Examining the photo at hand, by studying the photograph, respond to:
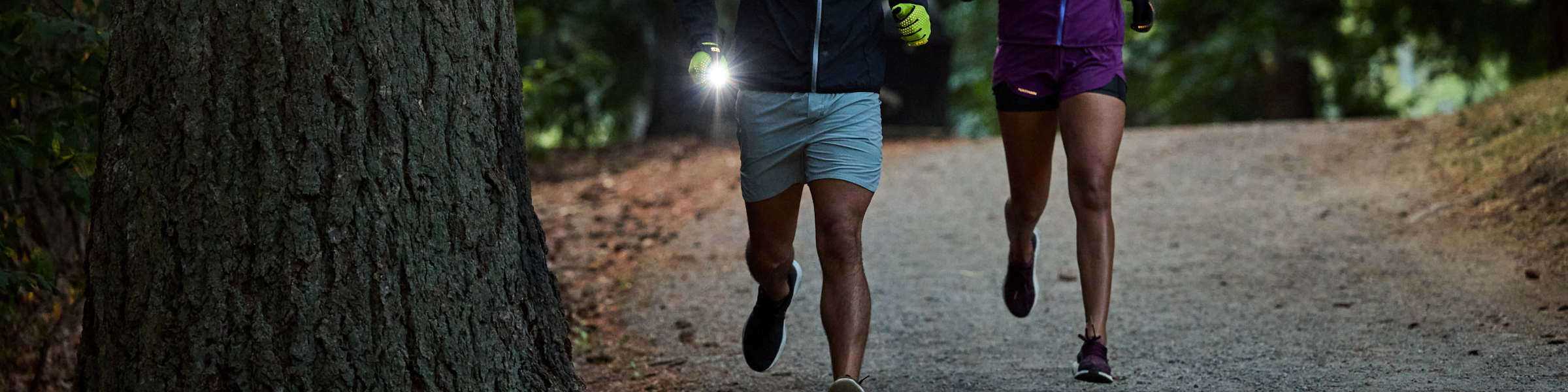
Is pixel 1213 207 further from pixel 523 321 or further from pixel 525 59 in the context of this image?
pixel 525 59

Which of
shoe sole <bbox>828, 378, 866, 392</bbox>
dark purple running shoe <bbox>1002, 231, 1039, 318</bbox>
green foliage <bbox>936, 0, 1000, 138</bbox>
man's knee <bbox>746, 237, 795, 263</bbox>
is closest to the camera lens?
shoe sole <bbox>828, 378, 866, 392</bbox>

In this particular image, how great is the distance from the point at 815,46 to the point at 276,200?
1.58 meters

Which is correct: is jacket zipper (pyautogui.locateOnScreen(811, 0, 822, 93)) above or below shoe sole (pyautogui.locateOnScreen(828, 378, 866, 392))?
above

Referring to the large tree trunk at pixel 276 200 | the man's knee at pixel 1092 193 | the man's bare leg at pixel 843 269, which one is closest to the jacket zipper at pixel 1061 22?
the man's knee at pixel 1092 193

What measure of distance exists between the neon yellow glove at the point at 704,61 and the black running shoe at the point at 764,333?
2.77 ft

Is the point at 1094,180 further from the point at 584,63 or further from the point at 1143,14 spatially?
the point at 584,63

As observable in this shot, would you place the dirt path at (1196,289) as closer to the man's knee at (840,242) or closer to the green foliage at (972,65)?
the man's knee at (840,242)

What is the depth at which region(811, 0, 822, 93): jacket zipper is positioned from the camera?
3498mm

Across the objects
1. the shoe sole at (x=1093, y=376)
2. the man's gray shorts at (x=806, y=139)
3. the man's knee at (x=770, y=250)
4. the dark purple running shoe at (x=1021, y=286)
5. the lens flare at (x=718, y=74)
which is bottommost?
the shoe sole at (x=1093, y=376)

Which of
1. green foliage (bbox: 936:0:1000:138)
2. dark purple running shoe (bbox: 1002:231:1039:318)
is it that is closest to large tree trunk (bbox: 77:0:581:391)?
dark purple running shoe (bbox: 1002:231:1039:318)

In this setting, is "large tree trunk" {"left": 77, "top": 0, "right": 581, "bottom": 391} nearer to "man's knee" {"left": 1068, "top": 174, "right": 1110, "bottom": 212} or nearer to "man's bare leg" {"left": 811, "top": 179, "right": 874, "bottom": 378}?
"man's bare leg" {"left": 811, "top": 179, "right": 874, "bottom": 378}

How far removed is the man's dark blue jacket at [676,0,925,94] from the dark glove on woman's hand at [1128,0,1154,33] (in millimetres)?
934

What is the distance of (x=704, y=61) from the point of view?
3.55 metres

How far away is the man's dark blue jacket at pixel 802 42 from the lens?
352 centimetres
